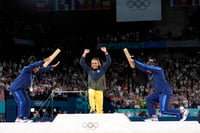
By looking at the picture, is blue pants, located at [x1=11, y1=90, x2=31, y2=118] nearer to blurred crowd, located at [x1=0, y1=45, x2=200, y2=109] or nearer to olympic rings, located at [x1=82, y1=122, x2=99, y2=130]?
olympic rings, located at [x1=82, y1=122, x2=99, y2=130]

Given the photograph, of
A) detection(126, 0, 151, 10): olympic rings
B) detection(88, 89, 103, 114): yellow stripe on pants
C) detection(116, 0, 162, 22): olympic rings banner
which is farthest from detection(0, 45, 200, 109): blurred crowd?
detection(88, 89, 103, 114): yellow stripe on pants

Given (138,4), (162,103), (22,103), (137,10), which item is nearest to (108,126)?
(162,103)

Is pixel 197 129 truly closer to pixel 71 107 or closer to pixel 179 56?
pixel 71 107

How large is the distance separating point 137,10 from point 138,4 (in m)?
0.42

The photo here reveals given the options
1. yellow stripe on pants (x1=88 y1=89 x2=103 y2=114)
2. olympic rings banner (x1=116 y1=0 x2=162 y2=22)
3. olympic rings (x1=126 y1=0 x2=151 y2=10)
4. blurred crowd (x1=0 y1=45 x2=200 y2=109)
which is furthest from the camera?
olympic rings (x1=126 y1=0 x2=151 y2=10)

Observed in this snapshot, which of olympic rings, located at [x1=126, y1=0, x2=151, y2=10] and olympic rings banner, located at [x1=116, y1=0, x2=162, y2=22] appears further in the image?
olympic rings, located at [x1=126, y1=0, x2=151, y2=10]

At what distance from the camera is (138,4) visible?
2397 centimetres

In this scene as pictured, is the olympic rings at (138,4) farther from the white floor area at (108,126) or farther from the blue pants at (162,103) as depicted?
the white floor area at (108,126)

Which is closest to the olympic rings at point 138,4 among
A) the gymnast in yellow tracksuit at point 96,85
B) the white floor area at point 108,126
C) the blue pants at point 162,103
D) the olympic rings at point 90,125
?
the gymnast in yellow tracksuit at point 96,85

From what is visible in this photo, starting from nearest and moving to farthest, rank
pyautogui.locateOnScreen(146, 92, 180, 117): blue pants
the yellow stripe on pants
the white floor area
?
1. the white floor area
2. pyautogui.locateOnScreen(146, 92, 180, 117): blue pants
3. the yellow stripe on pants

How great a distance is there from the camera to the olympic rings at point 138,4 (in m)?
24.0

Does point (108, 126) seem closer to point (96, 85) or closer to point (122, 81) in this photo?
point (96, 85)

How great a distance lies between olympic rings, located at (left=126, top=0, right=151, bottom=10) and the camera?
2395cm

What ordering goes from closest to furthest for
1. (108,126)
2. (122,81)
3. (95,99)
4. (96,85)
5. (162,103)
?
(108,126), (162,103), (96,85), (95,99), (122,81)
